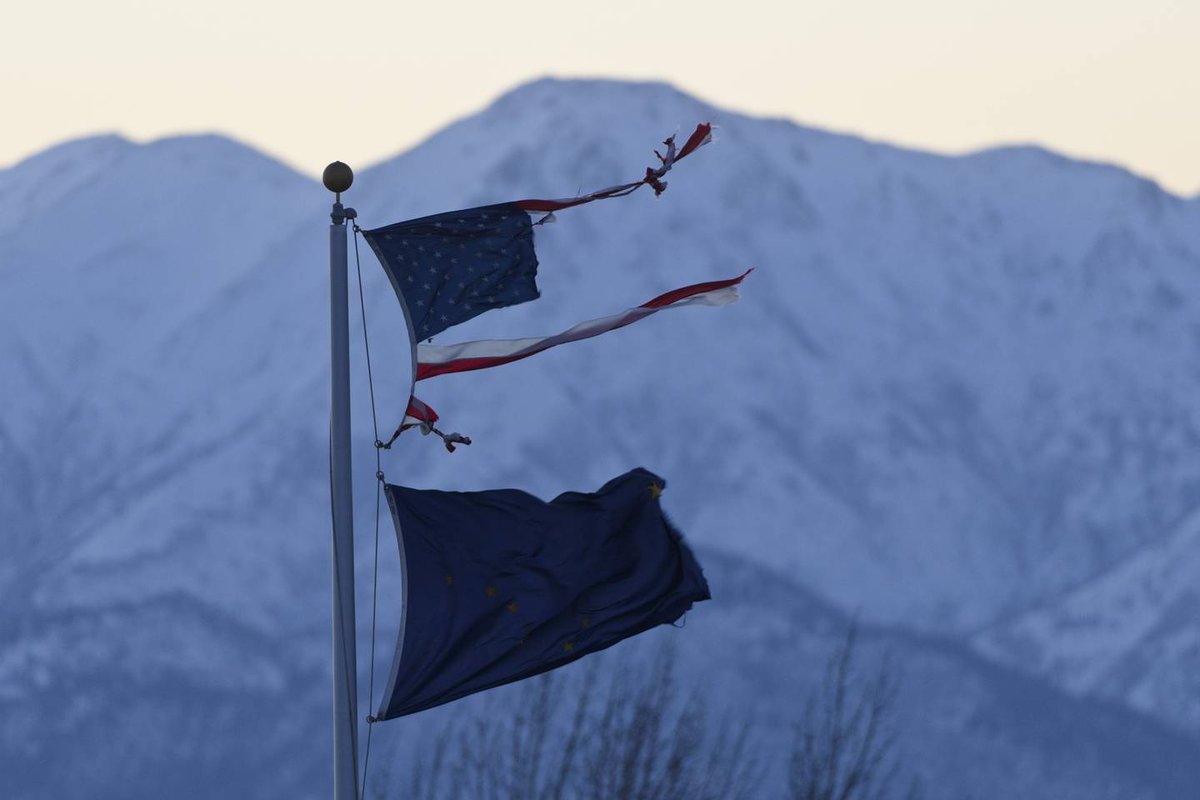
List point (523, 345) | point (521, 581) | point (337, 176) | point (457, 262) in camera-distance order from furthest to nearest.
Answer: point (523, 345) → point (521, 581) → point (457, 262) → point (337, 176)

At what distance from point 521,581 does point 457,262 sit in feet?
6.00

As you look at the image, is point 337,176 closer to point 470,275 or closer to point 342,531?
point 470,275

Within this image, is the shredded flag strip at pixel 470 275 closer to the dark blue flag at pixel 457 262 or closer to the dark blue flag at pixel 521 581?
the dark blue flag at pixel 457 262

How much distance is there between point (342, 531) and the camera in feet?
40.6

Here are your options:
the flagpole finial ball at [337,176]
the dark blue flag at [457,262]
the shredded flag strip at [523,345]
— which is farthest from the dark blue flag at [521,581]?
the flagpole finial ball at [337,176]

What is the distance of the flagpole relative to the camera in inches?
483

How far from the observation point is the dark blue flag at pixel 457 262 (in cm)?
1280

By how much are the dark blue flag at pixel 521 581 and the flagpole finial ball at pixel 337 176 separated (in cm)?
166

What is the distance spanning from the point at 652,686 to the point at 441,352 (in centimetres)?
2409

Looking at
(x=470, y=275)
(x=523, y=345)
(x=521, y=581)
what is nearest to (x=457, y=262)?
(x=470, y=275)

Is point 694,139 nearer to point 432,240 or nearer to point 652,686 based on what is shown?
point 432,240

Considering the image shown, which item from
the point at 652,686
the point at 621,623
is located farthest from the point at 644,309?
the point at 652,686

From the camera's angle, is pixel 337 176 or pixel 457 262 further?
pixel 457 262

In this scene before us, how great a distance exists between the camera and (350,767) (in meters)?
12.3
